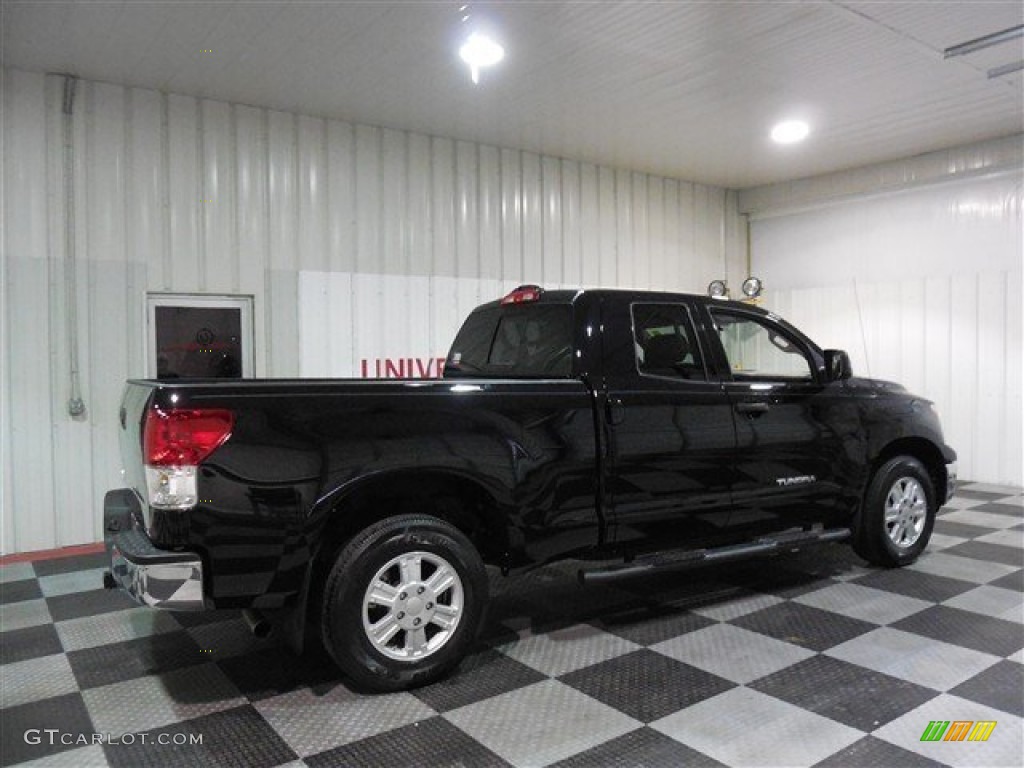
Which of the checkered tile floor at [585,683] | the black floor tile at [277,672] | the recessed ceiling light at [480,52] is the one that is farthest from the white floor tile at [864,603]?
the recessed ceiling light at [480,52]

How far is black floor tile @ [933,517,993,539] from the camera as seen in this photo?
6020 millimetres

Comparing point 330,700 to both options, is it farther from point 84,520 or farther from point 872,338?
point 872,338

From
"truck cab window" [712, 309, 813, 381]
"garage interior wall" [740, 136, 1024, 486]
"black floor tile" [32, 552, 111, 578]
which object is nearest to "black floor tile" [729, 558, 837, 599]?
"truck cab window" [712, 309, 813, 381]

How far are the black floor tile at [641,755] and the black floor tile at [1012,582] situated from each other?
10.0ft

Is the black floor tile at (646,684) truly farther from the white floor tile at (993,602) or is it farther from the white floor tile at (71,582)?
the white floor tile at (71,582)

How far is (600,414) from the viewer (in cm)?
369

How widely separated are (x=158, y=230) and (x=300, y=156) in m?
1.44

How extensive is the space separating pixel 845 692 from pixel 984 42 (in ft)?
16.5

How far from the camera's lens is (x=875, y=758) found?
2639 millimetres

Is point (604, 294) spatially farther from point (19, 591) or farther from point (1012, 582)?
point (19, 591)

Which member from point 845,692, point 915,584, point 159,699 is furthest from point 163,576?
point 915,584

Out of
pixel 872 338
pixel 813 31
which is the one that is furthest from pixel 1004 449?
pixel 813 31

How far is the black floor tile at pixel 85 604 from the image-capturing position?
4336 mm

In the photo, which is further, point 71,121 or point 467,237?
point 467,237
